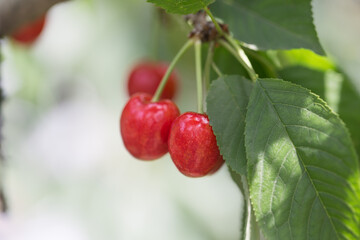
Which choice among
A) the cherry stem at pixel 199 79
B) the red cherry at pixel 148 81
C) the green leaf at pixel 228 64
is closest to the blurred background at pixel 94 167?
the red cherry at pixel 148 81

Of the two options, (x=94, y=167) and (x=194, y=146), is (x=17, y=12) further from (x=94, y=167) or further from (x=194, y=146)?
(x=94, y=167)

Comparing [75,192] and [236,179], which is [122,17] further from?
[236,179]

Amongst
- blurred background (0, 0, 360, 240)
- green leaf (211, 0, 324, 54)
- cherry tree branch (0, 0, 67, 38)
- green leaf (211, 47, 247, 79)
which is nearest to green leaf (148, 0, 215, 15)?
green leaf (211, 0, 324, 54)

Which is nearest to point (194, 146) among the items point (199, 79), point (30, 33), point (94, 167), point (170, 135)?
point (170, 135)

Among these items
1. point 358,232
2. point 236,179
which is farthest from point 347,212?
point 236,179

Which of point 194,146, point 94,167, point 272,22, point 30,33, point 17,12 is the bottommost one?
point 94,167

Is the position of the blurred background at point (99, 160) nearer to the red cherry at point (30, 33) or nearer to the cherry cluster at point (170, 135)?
the red cherry at point (30, 33)
